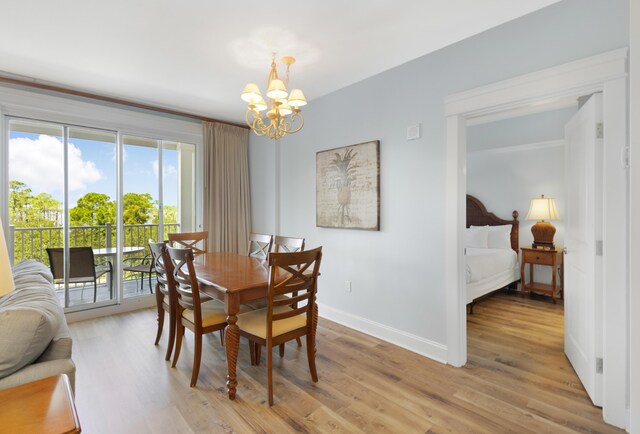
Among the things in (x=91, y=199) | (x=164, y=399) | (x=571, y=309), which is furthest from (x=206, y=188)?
(x=571, y=309)

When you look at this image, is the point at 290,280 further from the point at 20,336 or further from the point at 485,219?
the point at 485,219

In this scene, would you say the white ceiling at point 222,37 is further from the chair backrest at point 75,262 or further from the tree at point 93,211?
the chair backrest at point 75,262

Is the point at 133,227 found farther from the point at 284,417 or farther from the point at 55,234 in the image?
the point at 284,417

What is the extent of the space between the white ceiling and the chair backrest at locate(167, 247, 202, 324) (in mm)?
1677

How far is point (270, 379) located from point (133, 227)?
10.2ft

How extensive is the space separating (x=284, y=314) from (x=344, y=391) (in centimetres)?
70

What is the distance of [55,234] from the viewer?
3684mm

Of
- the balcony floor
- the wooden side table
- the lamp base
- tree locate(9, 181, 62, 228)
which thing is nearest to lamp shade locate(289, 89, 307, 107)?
the wooden side table

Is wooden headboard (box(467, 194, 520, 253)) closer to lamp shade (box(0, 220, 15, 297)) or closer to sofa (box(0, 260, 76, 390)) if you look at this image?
sofa (box(0, 260, 76, 390))

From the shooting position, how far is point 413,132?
9.49 ft

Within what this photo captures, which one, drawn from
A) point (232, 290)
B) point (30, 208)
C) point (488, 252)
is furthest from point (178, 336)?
point (488, 252)

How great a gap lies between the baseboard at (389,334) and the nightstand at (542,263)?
2.62 m

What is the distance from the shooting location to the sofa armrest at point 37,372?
1.16m

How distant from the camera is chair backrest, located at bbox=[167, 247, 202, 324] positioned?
2223 millimetres
